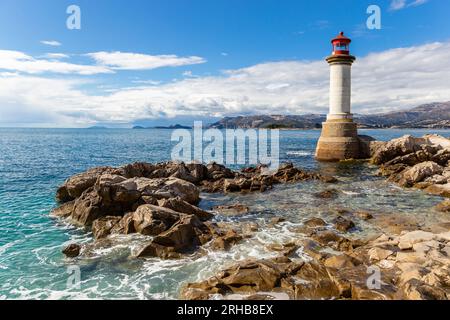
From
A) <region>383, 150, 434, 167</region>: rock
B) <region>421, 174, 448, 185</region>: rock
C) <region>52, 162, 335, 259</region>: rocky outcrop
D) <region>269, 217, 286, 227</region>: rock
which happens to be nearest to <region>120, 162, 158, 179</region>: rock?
<region>52, 162, 335, 259</region>: rocky outcrop

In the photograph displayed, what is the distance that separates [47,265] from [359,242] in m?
12.0

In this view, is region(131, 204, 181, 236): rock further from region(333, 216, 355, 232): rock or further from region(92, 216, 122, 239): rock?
region(333, 216, 355, 232): rock

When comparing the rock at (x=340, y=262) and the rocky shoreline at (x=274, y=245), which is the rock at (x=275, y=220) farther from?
the rock at (x=340, y=262)

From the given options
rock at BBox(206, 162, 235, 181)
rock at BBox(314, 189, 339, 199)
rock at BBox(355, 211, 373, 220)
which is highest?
rock at BBox(206, 162, 235, 181)

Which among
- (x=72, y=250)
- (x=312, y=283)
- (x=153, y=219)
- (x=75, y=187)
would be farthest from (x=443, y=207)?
(x=75, y=187)

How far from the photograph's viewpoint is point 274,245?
13023 millimetres

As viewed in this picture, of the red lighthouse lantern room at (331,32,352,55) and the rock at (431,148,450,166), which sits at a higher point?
the red lighthouse lantern room at (331,32,352,55)

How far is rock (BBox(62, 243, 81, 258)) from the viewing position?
41.9 feet

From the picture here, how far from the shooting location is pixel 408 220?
637 inches

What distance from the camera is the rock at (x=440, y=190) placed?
69.6 feet

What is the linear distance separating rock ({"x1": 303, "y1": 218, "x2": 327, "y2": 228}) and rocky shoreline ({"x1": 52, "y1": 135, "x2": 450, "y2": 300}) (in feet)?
0.17

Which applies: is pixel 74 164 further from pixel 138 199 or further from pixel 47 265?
pixel 47 265

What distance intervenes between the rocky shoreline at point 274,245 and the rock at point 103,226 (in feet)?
0.14
